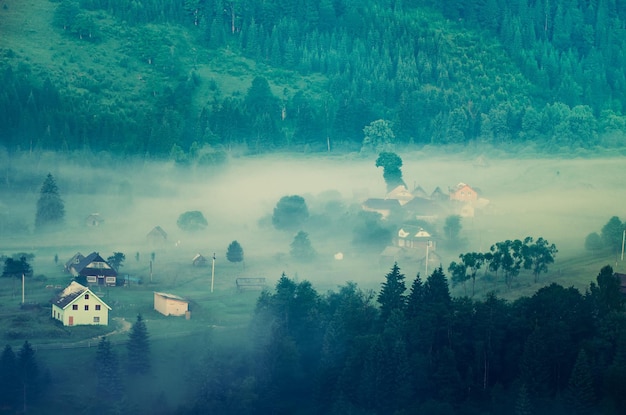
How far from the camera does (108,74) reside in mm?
144750

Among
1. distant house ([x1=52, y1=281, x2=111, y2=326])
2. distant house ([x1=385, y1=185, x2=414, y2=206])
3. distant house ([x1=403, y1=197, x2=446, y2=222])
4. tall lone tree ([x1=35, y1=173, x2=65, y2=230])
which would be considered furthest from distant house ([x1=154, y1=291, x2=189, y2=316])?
distant house ([x1=385, y1=185, x2=414, y2=206])

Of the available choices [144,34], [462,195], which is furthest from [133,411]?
[144,34]

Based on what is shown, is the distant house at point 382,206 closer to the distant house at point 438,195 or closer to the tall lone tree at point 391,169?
the distant house at point 438,195

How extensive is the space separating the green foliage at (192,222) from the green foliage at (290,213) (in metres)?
4.79

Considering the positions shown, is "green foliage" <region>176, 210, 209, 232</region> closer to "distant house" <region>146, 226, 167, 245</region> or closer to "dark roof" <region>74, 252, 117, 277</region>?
"distant house" <region>146, 226, 167, 245</region>

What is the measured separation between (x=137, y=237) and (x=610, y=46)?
77115 mm

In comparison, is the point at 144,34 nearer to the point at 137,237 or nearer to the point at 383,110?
the point at 383,110

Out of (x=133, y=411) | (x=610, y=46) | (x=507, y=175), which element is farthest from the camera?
(x=610, y=46)

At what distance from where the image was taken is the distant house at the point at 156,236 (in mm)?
99312

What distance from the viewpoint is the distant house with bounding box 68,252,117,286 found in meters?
86.6

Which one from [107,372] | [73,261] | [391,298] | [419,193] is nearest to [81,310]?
[107,372]

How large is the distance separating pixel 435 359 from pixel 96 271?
25.1 metres

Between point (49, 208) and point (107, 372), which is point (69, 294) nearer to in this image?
point (107, 372)

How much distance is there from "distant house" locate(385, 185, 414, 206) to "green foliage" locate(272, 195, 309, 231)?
25.7 ft
